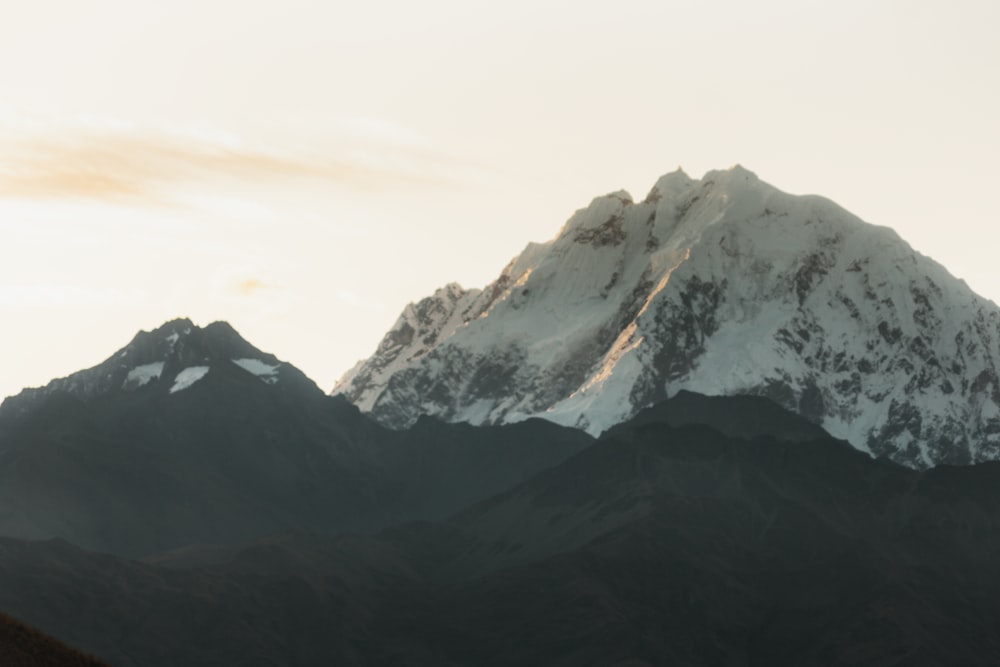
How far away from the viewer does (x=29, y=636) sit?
121500 millimetres

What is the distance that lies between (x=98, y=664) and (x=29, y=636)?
3.64m

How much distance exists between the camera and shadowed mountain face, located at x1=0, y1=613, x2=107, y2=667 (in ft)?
391

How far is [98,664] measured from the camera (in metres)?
121

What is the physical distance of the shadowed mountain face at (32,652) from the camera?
391 ft

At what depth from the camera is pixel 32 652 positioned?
120 metres
